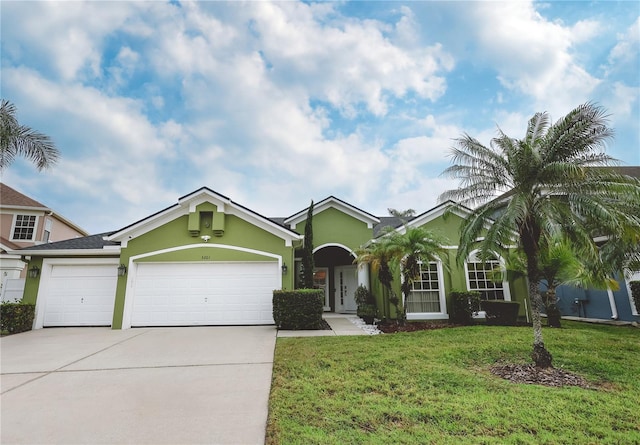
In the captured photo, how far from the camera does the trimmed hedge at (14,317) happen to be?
414 inches

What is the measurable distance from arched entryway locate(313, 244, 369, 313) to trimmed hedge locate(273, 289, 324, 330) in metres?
5.94

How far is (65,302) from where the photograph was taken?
38.4ft

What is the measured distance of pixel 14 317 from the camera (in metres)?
10.6

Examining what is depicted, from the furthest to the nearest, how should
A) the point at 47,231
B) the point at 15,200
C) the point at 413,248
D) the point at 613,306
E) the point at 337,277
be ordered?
the point at 47,231, the point at 15,200, the point at 337,277, the point at 613,306, the point at 413,248

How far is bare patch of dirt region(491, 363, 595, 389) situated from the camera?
5.28 metres

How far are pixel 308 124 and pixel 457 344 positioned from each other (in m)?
11.5

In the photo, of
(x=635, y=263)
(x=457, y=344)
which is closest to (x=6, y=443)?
(x=457, y=344)

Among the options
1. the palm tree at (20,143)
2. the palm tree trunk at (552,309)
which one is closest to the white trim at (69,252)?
the palm tree at (20,143)

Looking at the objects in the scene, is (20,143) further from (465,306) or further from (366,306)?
(465,306)

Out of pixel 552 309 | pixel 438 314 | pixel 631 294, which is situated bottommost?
pixel 438 314

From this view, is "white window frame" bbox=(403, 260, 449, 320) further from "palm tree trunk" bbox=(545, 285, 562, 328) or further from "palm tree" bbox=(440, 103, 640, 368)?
"palm tree" bbox=(440, 103, 640, 368)

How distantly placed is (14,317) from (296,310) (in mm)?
9786

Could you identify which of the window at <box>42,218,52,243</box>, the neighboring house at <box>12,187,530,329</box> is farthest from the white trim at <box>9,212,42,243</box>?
the neighboring house at <box>12,187,530,329</box>

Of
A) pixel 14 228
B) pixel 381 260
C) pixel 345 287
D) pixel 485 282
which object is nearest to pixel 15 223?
pixel 14 228
